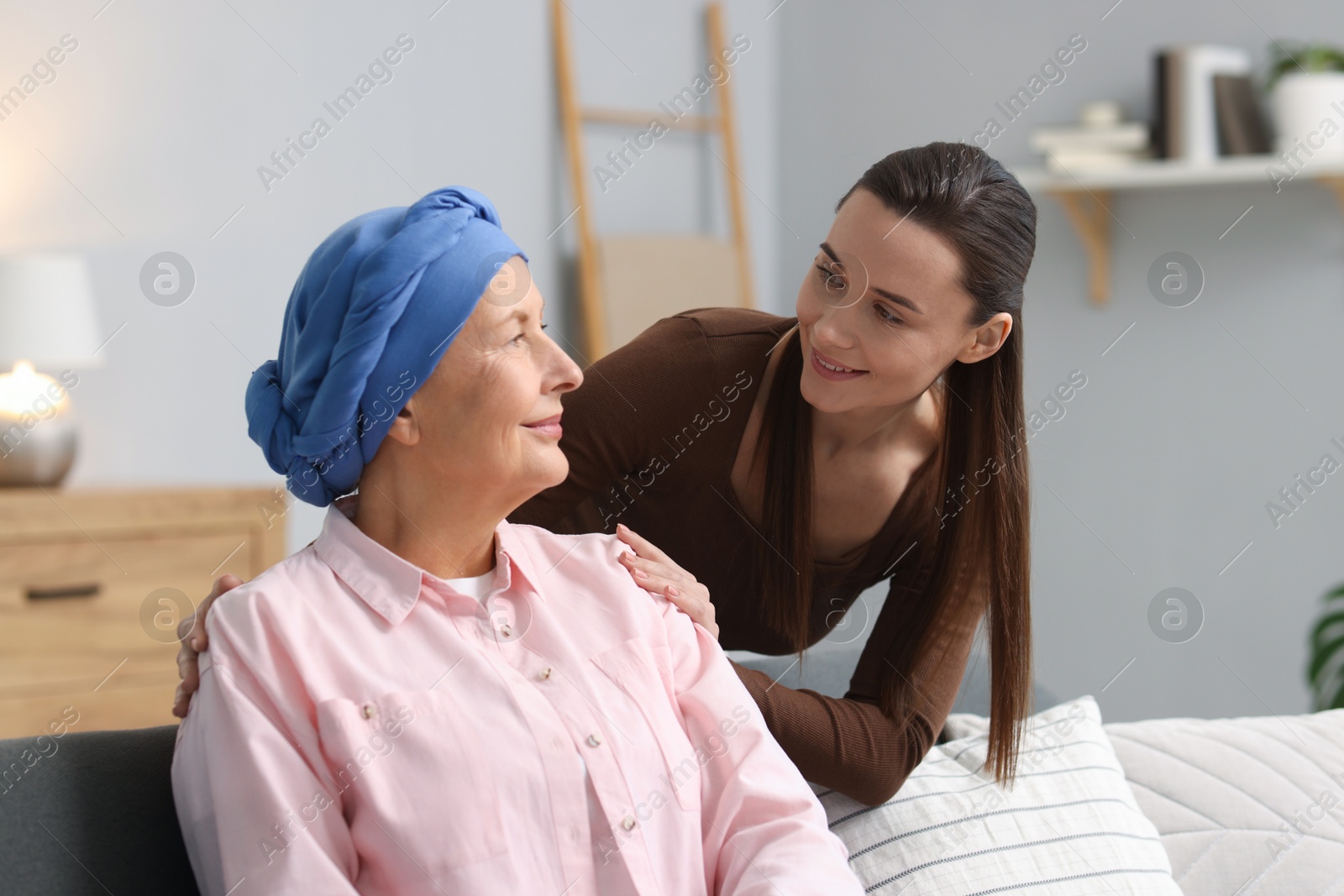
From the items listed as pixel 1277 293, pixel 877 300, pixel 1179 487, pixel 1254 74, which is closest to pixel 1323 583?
pixel 1179 487

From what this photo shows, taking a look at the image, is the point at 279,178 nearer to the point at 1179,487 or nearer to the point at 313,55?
the point at 313,55

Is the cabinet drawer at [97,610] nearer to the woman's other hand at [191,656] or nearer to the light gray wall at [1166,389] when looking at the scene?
the woman's other hand at [191,656]

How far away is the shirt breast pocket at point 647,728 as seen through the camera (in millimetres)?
1124

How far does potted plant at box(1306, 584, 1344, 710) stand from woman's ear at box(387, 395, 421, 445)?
2.35m

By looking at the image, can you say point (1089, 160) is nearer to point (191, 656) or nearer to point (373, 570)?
point (373, 570)

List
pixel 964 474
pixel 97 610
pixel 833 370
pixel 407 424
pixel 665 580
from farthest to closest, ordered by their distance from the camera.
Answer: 1. pixel 97 610
2. pixel 964 474
3. pixel 833 370
4. pixel 665 580
5. pixel 407 424

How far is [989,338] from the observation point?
1.52 metres

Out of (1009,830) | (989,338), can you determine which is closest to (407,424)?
(989,338)

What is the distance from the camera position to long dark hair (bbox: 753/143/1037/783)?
144cm

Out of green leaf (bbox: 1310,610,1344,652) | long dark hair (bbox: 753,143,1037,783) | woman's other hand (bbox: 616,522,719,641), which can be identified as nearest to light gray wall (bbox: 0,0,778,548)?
long dark hair (bbox: 753,143,1037,783)

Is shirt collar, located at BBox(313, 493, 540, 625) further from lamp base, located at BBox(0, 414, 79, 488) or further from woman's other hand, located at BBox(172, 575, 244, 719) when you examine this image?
lamp base, located at BBox(0, 414, 79, 488)

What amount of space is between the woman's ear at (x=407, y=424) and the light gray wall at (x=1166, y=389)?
2461mm

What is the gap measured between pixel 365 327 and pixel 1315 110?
242cm

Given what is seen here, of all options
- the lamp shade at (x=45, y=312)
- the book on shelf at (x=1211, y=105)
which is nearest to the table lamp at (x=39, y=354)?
the lamp shade at (x=45, y=312)
